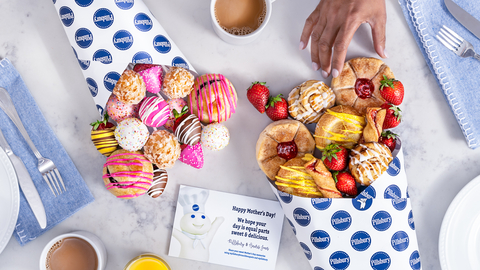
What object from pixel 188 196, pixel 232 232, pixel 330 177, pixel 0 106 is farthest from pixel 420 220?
pixel 0 106

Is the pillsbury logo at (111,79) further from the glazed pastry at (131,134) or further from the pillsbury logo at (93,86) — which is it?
the glazed pastry at (131,134)

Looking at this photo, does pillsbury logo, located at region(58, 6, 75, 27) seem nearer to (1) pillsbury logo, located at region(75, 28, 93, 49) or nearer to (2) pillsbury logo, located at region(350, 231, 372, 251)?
(1) pillsbury logo, located at region(75, 28, 93, 49)

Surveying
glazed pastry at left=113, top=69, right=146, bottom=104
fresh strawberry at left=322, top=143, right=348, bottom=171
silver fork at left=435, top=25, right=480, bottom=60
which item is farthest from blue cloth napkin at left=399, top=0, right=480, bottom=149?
glazed pastry at left=113, top=69, right=146, bottom=104

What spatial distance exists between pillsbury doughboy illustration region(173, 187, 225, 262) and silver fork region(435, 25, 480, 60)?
4.81 feet

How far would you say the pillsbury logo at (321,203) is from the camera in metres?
1.26

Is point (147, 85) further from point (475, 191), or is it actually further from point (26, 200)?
point (475, 191)

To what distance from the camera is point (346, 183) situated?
51.1 inches

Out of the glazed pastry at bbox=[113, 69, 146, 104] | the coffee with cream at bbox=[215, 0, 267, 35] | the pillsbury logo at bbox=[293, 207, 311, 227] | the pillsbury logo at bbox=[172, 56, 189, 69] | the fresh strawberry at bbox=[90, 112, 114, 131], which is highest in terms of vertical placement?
the coffee with cream at bbox=[215, 0, 267, 35]

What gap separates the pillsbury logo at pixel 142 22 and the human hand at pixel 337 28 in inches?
30.0

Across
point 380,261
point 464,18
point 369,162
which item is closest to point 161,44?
point 369,162

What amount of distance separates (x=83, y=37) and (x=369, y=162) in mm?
1407

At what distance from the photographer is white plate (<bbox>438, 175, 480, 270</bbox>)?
4.76ft

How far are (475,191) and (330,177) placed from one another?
2.75ft

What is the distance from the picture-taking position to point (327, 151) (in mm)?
1326
